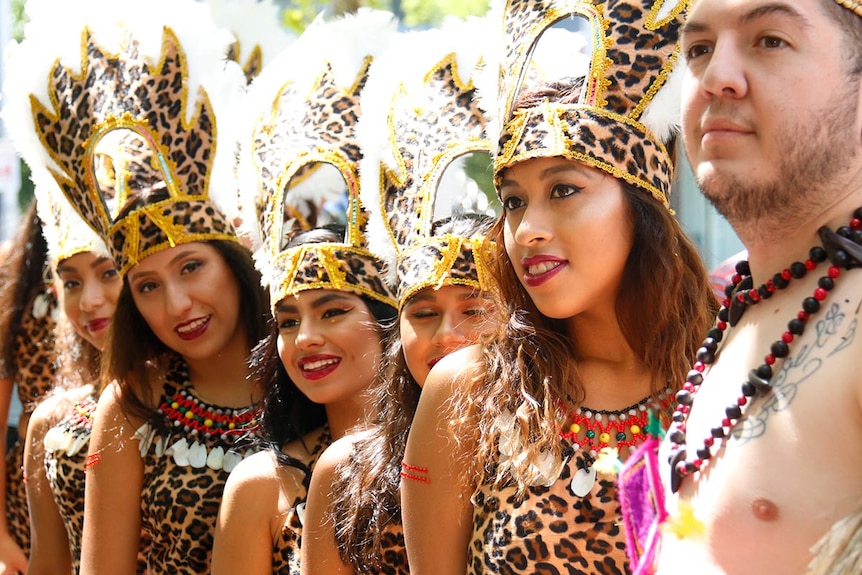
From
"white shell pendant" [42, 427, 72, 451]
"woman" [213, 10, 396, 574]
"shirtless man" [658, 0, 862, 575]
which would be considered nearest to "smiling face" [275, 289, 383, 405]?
"woman" [213, 10, 396, 574]

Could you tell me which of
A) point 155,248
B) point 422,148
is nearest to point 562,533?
point 422,148

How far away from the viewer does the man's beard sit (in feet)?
5.33

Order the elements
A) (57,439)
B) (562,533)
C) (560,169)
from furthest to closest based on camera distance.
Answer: (57,439) < (560,169) < (562,533)

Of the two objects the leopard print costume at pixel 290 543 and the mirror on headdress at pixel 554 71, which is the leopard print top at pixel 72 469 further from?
the mirror on headdress at pixel 554 71

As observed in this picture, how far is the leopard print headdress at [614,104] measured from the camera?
8.17 ft

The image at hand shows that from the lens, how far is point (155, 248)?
401cm

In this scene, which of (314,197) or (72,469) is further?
(314,197)

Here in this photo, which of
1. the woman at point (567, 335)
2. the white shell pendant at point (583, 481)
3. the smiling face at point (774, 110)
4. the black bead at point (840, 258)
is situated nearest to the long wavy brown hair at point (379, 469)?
the woman at point (567, 335)

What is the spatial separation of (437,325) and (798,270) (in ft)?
5.04

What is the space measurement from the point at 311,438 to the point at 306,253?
641 millimetres

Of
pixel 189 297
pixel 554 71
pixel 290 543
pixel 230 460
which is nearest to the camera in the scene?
pixel 554 71

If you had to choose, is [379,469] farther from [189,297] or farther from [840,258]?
[840,258]

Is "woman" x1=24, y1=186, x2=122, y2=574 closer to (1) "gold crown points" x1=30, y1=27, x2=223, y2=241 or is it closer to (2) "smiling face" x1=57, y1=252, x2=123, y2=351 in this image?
(2) "smiling face" x1=57, y1=252, x2=123, y2=351

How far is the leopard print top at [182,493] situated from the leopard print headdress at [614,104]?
69.4 inches
